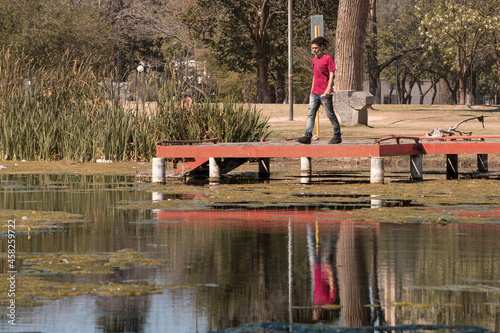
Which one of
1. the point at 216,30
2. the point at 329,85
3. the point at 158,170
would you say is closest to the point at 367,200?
the point at 329,85

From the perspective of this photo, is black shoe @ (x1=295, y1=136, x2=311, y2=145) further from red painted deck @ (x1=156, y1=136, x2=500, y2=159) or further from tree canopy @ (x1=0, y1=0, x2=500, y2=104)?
tree canopy @ (x1=0, y1=0, x2=500, y2=104)

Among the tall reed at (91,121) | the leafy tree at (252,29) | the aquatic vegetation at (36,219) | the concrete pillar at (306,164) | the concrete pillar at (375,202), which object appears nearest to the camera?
the aquatic vegetation at (36,219)

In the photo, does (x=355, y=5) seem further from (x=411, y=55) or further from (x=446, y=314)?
(x=411, y=55)

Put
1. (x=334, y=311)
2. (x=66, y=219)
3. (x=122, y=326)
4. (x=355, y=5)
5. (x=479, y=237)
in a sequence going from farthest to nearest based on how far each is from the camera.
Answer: (x=355, y=5) → (x=66, y=219) → (x=479, y=237) → (x=334, y=311) → (x=122, y=326)

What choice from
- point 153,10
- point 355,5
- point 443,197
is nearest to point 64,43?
point 153,10

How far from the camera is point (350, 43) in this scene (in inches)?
1246

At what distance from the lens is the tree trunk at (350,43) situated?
103 ft

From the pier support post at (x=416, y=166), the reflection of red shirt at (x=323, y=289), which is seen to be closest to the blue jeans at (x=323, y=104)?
the pier support post at (x=416, y=166)

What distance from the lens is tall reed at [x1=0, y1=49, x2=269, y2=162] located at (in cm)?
2109

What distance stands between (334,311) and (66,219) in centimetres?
547

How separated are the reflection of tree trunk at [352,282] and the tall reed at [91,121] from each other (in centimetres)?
1217

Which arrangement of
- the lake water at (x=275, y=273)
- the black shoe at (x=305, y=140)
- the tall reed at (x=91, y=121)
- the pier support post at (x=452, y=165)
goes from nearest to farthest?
the lake water at (x=275, y=273)
the black shoe at (x=305, y=140)
the pier support post at (x=452, y=165)
the tall reed at (x=91, y=121)

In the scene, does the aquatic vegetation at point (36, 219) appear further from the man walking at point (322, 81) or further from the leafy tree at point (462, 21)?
the leafy tree at point (462, 21)

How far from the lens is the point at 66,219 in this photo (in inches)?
417
